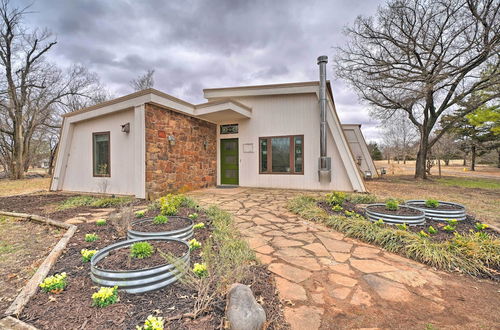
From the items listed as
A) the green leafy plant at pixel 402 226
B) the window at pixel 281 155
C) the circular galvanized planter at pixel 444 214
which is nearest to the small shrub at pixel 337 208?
the green leafy plant at pixel 402 226

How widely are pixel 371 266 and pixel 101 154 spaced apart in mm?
7398

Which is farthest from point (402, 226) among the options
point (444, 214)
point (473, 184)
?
point (473, 184)

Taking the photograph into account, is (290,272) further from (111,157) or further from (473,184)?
(473,184)

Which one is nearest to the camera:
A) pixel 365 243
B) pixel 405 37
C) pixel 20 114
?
pixel 365 243

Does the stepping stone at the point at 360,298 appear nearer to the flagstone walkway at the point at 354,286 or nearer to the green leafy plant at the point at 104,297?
the flagstone walkway at the point at 354,286

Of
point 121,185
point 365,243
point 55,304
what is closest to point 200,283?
point 55,304

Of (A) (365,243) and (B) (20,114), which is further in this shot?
(B) (20,114)

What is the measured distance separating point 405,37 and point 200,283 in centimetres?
1091

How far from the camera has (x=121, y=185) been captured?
602 centimetres

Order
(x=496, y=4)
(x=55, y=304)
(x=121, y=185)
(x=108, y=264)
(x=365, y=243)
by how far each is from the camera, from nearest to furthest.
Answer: (x=55, y=304) < (x=108, y=264) < (x=365, y=243) < (x=121, y=185) < (x=496, y=4)

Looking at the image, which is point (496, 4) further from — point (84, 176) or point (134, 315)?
point (84, 176)

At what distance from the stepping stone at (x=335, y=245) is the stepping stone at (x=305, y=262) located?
0.43m

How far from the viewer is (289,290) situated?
1.79 metres

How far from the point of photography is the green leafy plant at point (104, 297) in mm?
1438
